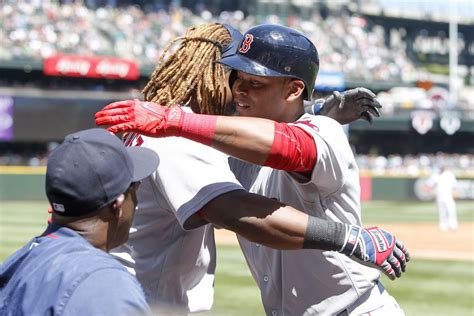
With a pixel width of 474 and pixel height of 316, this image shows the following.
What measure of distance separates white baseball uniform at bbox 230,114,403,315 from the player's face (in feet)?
0.35

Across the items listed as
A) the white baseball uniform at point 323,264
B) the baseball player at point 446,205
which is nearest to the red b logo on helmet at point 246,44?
the white baseball uniform at point 323,264

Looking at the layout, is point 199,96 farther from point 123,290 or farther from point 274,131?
point 123,290

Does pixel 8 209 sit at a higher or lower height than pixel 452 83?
lower

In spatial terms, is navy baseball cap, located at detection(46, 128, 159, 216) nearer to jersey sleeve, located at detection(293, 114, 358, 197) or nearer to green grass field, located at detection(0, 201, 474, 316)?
jersey sleeve, located at detection(293, 114, 358, 197)

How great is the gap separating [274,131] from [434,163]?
34.0 m

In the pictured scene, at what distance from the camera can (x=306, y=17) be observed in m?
46.1

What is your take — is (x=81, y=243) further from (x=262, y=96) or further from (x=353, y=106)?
(x=353, y=106)

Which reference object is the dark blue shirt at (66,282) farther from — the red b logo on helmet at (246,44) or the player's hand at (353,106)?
the player's hand at (353,106)

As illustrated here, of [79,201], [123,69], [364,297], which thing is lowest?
[364,297]

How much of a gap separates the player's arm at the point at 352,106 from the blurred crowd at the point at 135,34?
26.6m

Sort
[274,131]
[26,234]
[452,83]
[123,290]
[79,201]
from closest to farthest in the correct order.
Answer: [123,290]
[79,201]
[274,131]
[26,234]
[452,83]

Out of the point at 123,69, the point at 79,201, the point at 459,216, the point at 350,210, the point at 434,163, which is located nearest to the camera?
the point at 79,201

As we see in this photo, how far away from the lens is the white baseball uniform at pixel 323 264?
2.78 meters

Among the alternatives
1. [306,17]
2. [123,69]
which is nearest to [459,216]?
[123,69]
